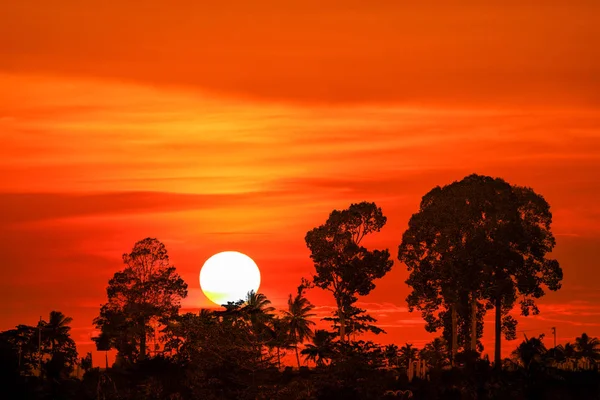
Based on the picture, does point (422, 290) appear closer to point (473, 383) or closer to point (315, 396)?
point (473, 383)

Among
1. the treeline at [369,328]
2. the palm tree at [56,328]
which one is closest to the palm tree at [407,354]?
the treeline at [369,328]

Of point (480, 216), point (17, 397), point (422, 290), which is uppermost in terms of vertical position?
point (480, 216)

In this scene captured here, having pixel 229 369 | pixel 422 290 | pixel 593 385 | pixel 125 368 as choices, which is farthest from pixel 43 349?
pixel 593 385

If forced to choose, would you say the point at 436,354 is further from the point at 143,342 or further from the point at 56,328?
the point at 56,328

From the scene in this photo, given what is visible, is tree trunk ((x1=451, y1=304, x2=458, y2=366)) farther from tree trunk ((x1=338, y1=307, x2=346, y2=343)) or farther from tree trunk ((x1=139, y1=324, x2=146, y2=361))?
tree trunk ((x1=139, y1=324, x2=146, y2=361))

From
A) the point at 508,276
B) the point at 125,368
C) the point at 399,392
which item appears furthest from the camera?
the point at 508,276

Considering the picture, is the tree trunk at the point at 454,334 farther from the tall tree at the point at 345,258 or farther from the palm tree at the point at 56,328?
the palm tree at the point at 56,328

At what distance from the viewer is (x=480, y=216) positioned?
117875 mm

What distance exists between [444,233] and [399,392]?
27.6 meters

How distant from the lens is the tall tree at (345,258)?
125 meters

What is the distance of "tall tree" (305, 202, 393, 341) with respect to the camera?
125312 millimetres

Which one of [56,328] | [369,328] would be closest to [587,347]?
[369,328]

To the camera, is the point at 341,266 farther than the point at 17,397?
Yes

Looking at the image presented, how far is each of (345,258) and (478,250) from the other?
16213 mm
